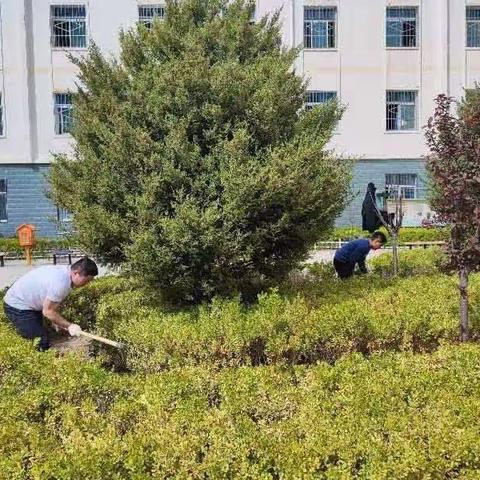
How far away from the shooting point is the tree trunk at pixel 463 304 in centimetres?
519

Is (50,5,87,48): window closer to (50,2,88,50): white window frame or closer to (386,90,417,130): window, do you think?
(50,2,88,50): white window frame

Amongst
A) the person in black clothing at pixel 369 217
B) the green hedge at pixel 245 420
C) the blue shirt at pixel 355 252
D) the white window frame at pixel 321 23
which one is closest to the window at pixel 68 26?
the white window frame at pixel 321 23

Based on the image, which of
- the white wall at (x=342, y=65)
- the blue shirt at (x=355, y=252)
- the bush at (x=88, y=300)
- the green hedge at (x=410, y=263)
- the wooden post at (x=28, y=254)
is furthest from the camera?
the white wall at (x=342, y=65)

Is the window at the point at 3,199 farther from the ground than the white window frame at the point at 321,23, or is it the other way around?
the white window frame at the point at 321,23

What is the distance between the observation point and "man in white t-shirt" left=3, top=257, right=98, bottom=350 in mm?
5227

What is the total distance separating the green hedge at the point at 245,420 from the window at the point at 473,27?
18.9 meters

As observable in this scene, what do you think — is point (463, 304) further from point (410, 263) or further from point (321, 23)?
point (321, 23)

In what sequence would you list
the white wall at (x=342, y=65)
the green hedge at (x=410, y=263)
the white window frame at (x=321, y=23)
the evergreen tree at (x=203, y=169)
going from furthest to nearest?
the white window frame at (x=321, y=23) < the white wall at (x=342, y=65) < the green hedge at (x=410, y=263) < the evergreen tree at (x=203, y=169)

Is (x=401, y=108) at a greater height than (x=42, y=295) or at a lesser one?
greater

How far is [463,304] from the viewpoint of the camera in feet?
17.1

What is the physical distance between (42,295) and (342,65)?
17104 mm

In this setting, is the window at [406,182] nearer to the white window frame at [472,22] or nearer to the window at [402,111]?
the window at [402,111]

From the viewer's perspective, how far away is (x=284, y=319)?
17.4 ft

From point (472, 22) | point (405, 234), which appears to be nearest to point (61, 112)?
point (405, 234)
